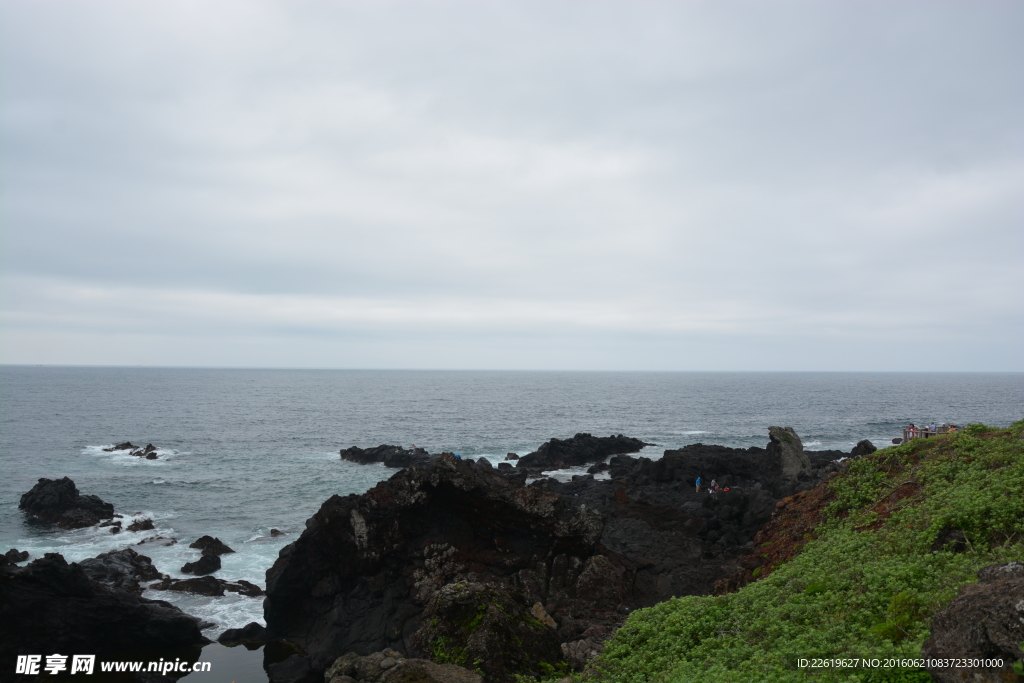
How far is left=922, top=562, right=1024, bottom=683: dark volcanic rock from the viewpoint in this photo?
6844 millimetres

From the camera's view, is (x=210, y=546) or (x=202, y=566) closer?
(x=202, y=566)

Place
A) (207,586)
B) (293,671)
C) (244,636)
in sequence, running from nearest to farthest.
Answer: (293,671) < (244,636) < (207,586)

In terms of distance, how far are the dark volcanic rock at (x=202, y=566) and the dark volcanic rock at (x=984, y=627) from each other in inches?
1309

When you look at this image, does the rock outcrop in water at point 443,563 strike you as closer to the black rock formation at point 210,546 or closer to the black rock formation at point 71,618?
the black rock formation at point 71,618

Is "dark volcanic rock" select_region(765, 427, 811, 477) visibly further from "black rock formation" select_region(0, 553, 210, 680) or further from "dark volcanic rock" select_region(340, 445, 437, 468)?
"black rock formation" select_region(0, 553, 210, 680)

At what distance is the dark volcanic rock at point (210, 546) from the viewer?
109 ft

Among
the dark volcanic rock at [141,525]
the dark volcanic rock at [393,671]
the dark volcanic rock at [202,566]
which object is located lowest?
the dark volcanic rock at [141,525]

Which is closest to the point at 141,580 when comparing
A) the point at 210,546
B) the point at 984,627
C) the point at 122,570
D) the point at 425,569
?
the point at 122,570

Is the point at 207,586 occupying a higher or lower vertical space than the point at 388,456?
lower

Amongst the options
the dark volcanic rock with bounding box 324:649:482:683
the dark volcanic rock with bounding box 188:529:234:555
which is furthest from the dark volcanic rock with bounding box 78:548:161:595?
the dark volcanic rock with bounding box 324:649:482:683

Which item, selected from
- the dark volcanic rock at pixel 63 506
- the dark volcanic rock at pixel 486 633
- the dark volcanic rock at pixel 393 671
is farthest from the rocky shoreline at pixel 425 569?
the dark volcanic rock at pixel 63 506

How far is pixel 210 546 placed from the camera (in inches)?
1318

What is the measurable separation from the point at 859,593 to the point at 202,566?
31.8 metres

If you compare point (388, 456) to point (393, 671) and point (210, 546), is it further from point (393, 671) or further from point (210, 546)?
point (393, 671)
